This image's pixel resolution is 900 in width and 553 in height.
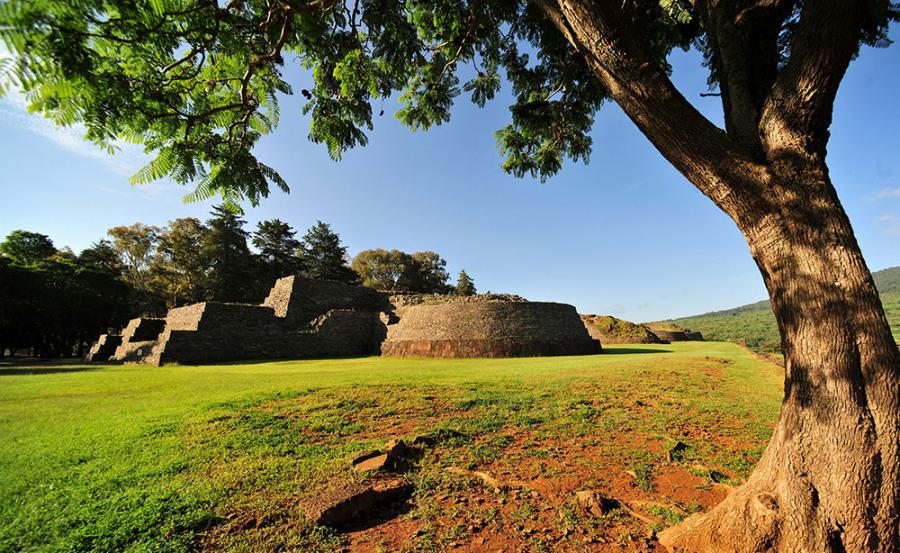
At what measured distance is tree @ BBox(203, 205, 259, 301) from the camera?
32.7 metres

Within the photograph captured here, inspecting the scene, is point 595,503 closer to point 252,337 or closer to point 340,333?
point 252,337

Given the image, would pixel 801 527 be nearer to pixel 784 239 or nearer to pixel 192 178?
pixel 784 239

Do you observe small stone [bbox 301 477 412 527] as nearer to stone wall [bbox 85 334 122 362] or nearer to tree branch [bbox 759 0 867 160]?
tree branch [bbox 759 0 867 160]

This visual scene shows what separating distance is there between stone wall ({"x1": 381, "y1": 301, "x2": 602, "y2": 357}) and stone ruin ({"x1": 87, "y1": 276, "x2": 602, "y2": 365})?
0.05 metres

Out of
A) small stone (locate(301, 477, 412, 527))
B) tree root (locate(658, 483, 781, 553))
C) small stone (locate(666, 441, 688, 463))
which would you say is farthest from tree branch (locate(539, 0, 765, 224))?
small stone (locate(301, 477, 412, 527))

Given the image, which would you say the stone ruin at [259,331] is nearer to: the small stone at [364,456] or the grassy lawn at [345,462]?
the grassy lawn at [345,462]

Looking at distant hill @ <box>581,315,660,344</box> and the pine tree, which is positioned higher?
the pine tree

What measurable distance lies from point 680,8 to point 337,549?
662 centimetres

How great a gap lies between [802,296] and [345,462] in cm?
342

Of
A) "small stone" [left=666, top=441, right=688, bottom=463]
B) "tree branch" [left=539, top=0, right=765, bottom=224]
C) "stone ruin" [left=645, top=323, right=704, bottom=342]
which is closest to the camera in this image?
"tree branch" [left=539, top=0, right=765, bottom=224]

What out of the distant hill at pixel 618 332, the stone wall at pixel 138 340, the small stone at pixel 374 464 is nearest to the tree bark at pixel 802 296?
the small stone at pixel 374 464

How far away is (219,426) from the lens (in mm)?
4055

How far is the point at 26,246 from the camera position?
95.7ft

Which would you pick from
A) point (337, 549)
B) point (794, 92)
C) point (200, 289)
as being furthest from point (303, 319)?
point (794, 92)
